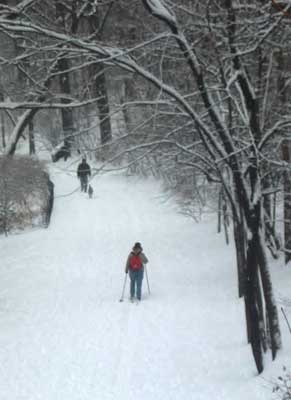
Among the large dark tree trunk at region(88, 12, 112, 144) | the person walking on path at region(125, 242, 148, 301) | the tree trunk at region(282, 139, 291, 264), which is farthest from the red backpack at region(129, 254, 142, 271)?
the large dark tree trunk at region(88, 12, 112, 144)

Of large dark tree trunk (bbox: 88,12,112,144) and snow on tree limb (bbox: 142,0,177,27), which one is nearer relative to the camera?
snow on tree limb (bbox: 142,0,177,27)

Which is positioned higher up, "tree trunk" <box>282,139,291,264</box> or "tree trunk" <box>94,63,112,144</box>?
"tree trunk" <box>94,63,112,144</box>

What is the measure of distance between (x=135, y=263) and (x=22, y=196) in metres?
10.2

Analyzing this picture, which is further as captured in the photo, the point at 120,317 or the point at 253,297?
the point at 120,317

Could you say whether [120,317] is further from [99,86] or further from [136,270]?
[99,86]

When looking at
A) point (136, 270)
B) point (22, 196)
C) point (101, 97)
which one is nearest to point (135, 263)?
point (136, 270)

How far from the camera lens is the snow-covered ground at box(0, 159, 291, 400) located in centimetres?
1121

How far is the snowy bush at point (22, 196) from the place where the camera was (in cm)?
2619

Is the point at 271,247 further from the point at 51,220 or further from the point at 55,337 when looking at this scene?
the point at 51,220

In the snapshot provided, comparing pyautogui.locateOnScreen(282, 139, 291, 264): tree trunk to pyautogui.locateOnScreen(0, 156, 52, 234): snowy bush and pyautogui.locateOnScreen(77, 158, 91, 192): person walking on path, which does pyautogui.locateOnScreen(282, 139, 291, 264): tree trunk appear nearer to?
pyautogui.locateOnScreen(77, 158, 91, 192): person walking on path

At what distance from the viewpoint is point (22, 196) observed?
1048 inches

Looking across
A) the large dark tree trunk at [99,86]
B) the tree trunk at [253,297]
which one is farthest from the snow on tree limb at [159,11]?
the tree trunk at [253,297]

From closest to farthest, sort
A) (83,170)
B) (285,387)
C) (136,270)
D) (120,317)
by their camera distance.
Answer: (285,387)
(83,170)
(120,317)
(136,270)

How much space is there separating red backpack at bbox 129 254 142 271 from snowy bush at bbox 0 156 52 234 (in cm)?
912
